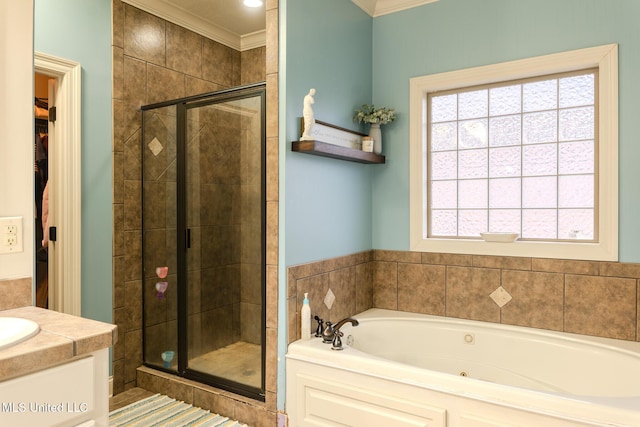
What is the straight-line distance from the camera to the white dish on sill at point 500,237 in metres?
2.84

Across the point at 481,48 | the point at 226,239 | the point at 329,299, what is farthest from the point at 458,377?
the point at 481,48

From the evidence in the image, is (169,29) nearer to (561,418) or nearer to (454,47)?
(454,47)

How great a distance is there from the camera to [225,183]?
2.91 m

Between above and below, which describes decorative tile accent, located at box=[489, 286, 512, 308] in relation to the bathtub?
above

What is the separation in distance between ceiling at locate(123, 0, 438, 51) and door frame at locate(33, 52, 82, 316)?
0.84 meters

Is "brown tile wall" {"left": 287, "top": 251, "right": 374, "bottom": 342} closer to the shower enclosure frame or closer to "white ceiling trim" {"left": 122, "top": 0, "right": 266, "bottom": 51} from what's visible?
the shower enclosure frame

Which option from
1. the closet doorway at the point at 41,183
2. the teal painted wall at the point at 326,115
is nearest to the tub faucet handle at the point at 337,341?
the teal painted wall at the point at 326,115

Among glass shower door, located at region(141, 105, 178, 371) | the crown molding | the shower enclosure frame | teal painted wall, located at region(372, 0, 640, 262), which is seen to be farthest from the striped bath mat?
the crown molding

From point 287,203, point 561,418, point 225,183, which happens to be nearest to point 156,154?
point 225,183

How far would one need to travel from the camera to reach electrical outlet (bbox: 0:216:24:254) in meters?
1.56

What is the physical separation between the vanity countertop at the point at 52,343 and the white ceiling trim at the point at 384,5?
273cm

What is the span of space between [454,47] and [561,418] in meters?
2.37

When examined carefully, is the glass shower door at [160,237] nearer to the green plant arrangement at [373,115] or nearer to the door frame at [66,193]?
the door frame at [66,193]

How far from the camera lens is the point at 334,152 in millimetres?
2582
